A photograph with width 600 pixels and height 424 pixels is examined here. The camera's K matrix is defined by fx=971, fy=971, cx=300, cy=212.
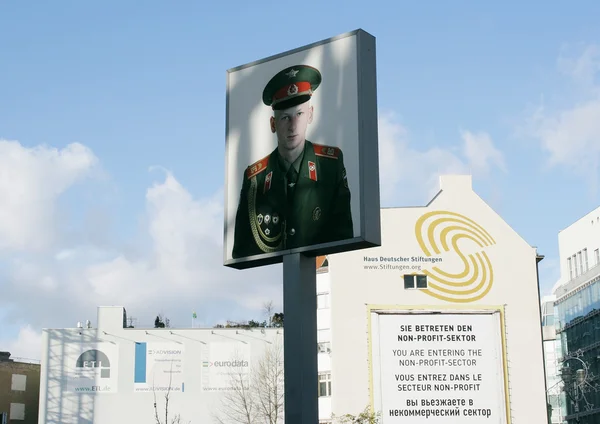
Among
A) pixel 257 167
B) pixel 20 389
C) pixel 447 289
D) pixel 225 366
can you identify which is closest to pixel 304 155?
pixel 257 167

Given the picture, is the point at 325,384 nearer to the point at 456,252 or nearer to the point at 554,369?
the point at 456,252

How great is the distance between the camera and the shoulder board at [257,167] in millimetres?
22266

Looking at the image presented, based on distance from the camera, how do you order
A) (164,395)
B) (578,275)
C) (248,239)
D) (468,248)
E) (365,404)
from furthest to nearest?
1. (578,275)
2. (164,395)
3. (468,248)
4. (365,404)
5. (248,239)

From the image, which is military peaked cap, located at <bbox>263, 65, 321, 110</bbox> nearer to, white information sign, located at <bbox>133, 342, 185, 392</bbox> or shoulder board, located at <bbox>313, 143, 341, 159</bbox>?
shoulder board, located at <bbox>313, 143, 341, 159</bbox>

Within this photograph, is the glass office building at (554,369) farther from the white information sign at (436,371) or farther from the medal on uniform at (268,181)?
the medal on uniform at (268,181)

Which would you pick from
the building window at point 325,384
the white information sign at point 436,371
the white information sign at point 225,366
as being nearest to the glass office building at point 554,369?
the white information sign at point 436,371

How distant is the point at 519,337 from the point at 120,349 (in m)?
28.4

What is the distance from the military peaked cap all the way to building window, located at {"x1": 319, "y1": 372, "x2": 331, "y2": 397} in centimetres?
4671

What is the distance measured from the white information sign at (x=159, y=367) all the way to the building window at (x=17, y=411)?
14039mm

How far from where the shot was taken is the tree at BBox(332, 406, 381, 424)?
2094 inches

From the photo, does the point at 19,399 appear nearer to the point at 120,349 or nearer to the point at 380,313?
the point at 120,349

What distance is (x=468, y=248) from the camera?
65.2 m

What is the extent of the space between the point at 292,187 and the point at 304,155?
2.48ft

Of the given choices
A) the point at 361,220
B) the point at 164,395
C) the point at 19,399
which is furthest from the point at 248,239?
the point at 19,399
